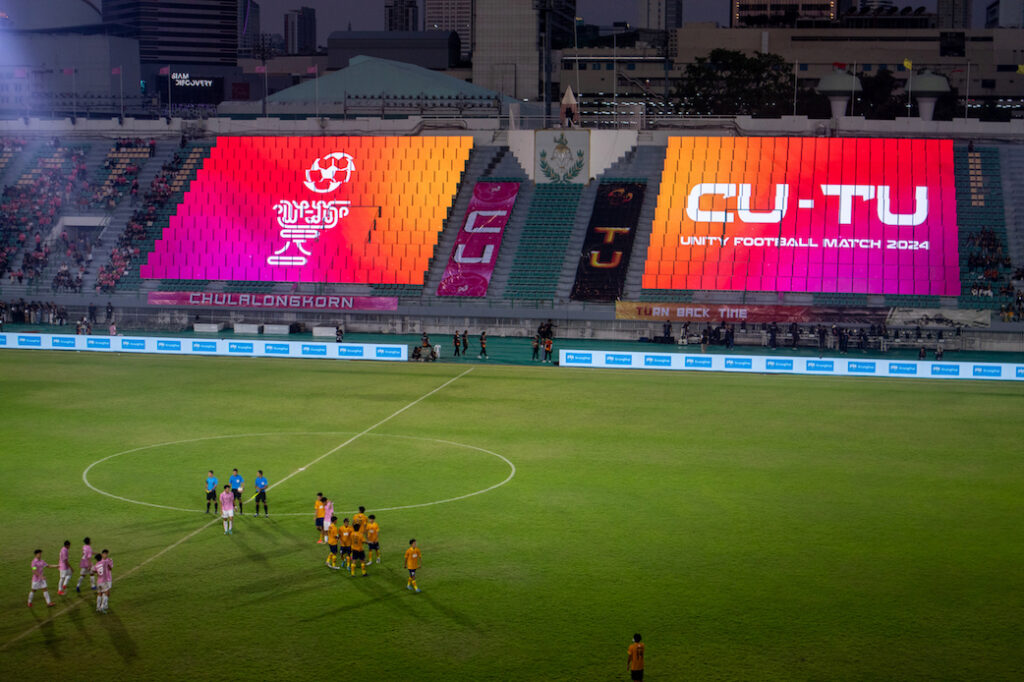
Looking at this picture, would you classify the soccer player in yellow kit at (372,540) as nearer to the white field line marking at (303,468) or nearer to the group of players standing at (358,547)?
the group of players standing at (358,547)

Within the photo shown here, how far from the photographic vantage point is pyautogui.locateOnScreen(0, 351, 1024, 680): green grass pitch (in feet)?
68.2

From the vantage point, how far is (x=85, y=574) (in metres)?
23.8

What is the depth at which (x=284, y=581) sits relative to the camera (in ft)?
80.4

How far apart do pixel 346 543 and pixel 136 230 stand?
5899 cm

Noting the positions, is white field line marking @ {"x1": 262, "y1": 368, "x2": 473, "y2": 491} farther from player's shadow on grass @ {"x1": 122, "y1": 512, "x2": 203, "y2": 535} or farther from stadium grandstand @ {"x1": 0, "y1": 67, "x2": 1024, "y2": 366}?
stadium grandstand @ {"x1": 0, "y1": 67, "x2": 1024, "y2": 366}

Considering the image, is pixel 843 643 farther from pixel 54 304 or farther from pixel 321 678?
pixel 54 304

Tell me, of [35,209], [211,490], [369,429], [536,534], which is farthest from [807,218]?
[35,209]

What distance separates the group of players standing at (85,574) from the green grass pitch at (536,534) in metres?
0.32

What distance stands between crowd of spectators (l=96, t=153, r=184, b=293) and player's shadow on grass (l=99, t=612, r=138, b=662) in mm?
55685

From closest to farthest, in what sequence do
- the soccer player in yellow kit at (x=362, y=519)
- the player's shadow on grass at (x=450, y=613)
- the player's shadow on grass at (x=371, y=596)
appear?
the player's shadow on grass at (x=450, y=613) → the player's shadow on grass at (x=371, y=596) → the soccer player in yellow kit at (x=362, y=519)

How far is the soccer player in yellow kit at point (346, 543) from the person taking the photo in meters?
25.0

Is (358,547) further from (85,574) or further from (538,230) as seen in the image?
(538,230)

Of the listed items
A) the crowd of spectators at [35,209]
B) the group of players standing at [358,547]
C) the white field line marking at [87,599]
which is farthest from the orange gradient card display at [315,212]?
the group of players standing at [358,547]

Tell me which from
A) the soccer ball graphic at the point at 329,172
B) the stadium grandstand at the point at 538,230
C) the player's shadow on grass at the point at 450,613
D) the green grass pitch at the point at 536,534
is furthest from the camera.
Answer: the soccer ball graphic at the point at 329,172
